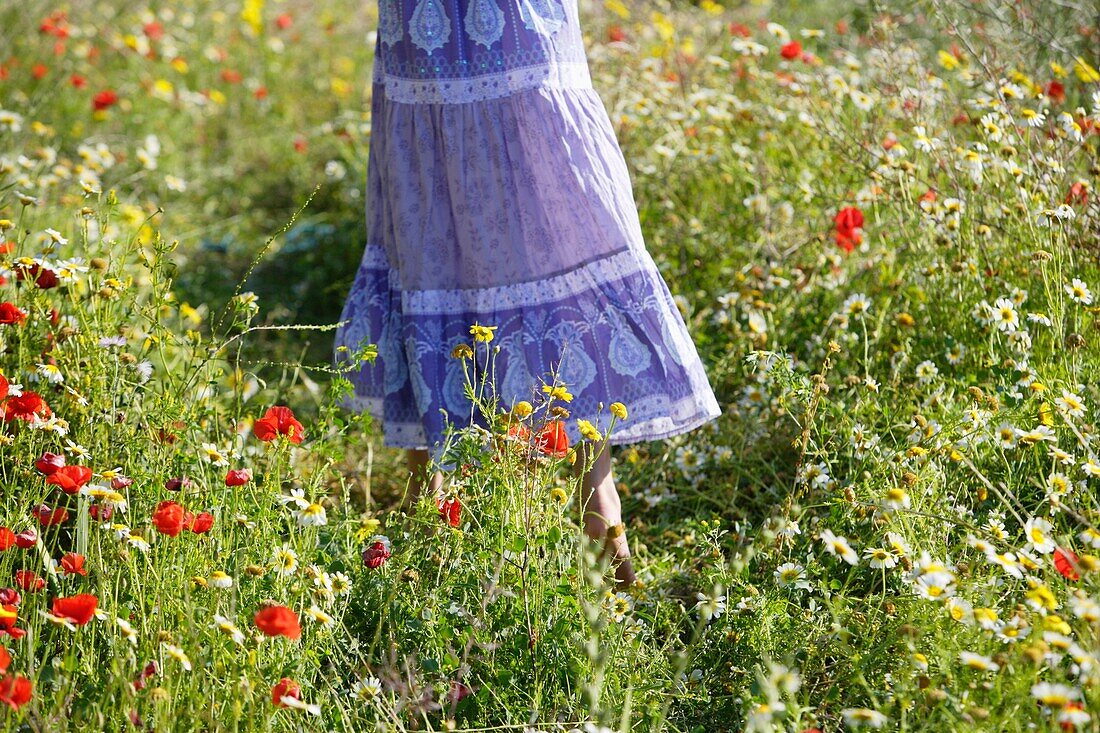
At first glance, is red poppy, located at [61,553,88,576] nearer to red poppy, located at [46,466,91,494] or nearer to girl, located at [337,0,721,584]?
red poppy, located at [46,466,91,494]

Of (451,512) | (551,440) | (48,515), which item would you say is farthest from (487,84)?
(48,515)

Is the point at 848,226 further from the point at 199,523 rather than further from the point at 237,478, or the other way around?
the point at 199,523

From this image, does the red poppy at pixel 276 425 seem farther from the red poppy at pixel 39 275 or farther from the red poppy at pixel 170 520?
the red poppy at pixel 39 275

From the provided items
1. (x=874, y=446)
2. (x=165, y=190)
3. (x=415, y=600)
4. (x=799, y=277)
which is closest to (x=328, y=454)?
(x=415, y=600)

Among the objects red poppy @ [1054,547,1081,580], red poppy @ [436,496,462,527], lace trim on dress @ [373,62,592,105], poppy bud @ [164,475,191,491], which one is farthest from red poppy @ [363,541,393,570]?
red poppy @ [1054,547,1081,580]

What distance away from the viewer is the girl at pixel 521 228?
7.21 feet

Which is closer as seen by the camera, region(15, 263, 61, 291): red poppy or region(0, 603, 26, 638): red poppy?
region(0, 603, 26, 638): red poppy

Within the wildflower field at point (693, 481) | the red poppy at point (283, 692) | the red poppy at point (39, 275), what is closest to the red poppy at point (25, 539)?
the wildflower field at point (693, 481)

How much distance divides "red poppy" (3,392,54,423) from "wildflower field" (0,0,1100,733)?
0.01 meters

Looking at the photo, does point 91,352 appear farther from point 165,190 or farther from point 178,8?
point 178,8

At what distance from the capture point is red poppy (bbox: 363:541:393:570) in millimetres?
1991

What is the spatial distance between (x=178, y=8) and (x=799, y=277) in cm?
455

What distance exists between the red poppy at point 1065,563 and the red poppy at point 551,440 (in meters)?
0.79

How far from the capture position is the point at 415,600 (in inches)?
79.4
